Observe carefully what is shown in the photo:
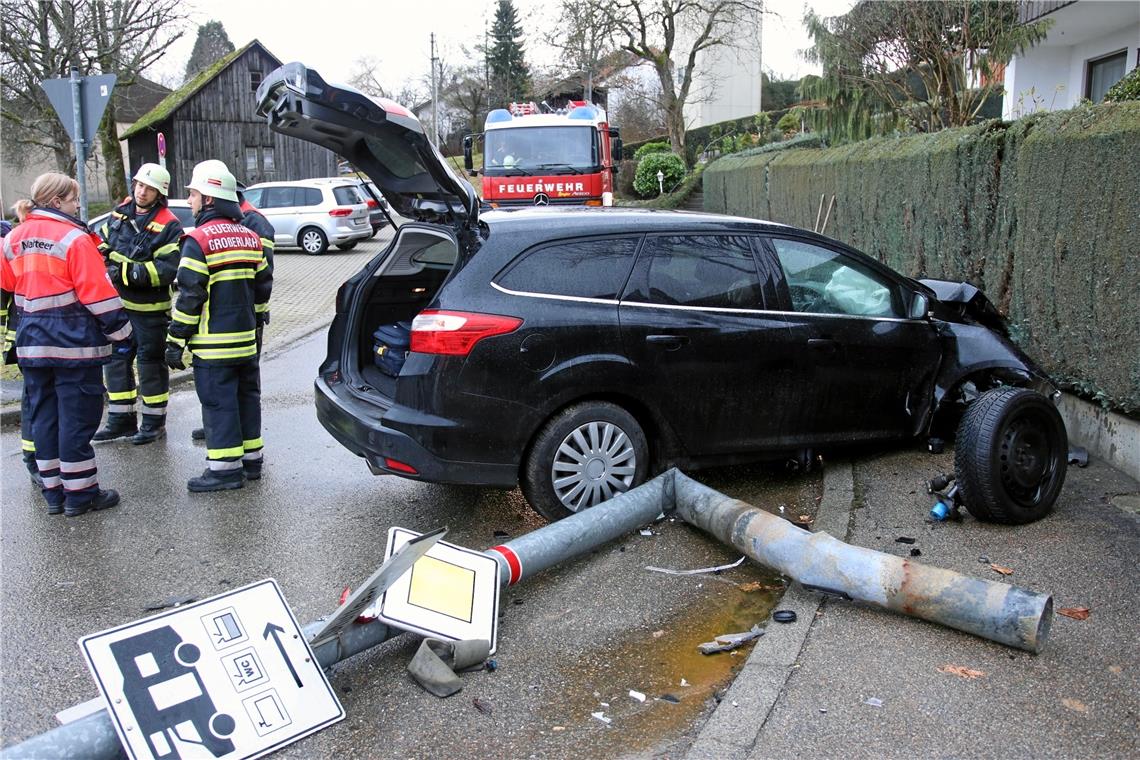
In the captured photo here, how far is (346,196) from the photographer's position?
73.0 ft

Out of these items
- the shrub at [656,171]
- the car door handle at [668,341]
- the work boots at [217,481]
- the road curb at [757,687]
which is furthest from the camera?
the shrub at [656,171]

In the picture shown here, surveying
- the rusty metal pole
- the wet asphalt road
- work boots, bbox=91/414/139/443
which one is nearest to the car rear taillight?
the wet asphalt road

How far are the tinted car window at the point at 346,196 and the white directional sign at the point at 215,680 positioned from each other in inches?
773

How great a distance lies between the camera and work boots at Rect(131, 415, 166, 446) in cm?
718

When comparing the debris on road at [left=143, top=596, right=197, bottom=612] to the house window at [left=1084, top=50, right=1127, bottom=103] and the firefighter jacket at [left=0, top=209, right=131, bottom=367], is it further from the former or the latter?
the house window at [left=1084, top=50, right=1127, bottom=103]

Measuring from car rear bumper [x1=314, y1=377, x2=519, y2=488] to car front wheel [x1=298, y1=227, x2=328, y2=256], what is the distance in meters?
17.8

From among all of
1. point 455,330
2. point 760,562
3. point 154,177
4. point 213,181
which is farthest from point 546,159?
point 760,562

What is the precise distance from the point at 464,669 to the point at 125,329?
3202 mm

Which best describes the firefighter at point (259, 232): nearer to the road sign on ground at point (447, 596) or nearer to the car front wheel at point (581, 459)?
the car front wheel at point (581, 459)

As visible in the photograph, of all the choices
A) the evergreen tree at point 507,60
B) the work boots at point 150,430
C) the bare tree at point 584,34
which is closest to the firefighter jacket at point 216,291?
the work boots at point 150,430

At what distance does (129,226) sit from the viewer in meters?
6.79

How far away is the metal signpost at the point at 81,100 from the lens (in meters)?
8.78

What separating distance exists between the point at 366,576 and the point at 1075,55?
19146mm

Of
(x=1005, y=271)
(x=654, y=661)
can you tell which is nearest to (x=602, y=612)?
(x=654, y=661)
